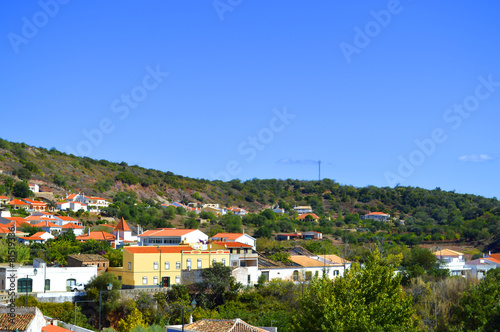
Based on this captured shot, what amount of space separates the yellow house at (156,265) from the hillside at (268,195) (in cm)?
5103

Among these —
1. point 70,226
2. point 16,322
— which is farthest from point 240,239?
point 16,322

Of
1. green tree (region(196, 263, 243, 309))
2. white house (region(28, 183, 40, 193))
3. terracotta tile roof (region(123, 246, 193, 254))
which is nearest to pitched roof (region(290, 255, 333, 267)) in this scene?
green tree (region(196, 263, 243, 309))

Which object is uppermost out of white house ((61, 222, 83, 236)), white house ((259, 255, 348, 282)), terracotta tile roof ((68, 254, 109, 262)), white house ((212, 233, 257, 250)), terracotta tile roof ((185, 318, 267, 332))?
white house ((61, 222, 83, 236))

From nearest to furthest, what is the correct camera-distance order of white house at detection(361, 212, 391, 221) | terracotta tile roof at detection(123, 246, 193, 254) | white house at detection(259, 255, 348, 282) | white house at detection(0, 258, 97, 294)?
white house at detection(0, 258, 97, 294), terracotta tile roof at detection(123, 246, 193, 254), white house at detection(259, 255, 348, 282), white house at detection(361, 212, 391, 221)

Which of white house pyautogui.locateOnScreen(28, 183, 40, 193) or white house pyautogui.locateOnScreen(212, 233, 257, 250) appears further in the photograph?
white house pyautogui.locateOnScreen(28, 183, 40, 193)

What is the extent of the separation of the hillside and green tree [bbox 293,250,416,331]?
233 feet

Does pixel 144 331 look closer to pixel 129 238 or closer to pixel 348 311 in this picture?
pixel 348 311

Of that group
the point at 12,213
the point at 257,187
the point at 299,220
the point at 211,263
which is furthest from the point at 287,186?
the point at 211,263

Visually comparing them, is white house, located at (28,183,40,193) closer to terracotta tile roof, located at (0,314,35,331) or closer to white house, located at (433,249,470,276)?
white house, located at (433,249,470,276)

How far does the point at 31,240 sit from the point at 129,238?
36.6 ft

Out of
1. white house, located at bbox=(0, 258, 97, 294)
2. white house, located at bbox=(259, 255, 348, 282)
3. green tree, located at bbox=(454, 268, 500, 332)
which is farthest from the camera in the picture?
white house, located at bbox=(259, 255, 348, 282)

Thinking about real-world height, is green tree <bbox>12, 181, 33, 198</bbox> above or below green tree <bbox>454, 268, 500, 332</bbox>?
above

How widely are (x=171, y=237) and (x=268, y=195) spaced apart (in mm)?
115980

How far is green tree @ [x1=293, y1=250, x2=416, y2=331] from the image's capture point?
2798 cm
